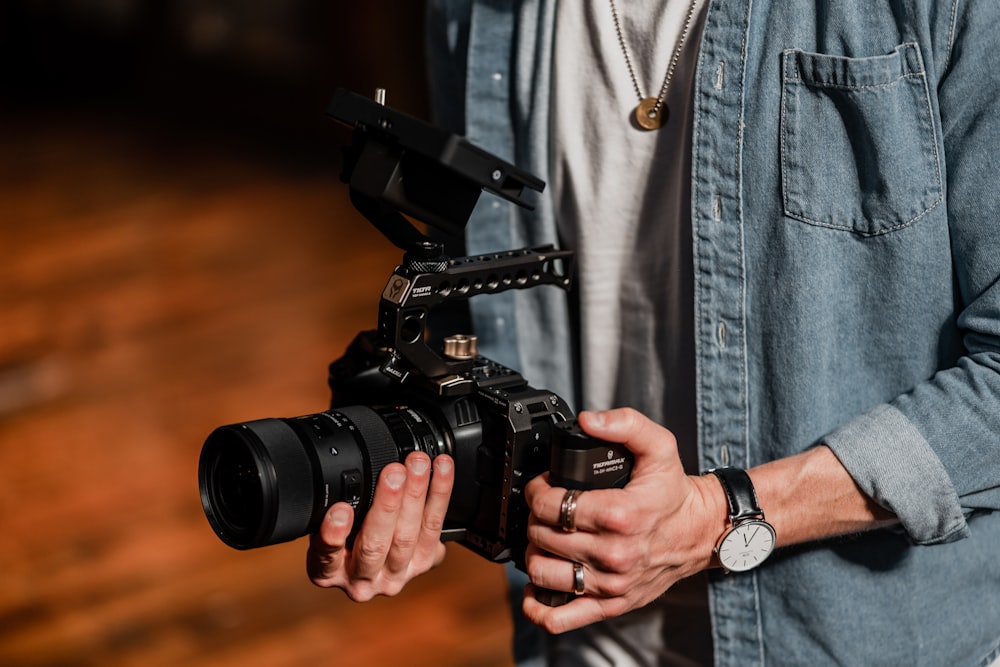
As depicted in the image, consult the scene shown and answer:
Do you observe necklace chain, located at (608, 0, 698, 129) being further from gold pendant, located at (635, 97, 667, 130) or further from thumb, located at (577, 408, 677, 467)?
thumb, located at (577, 408, 677, 467)

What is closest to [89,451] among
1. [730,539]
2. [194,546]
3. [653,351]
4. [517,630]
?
[194,546]

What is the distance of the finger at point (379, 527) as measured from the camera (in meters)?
0.89

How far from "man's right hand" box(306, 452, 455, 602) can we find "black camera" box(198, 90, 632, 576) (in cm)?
2

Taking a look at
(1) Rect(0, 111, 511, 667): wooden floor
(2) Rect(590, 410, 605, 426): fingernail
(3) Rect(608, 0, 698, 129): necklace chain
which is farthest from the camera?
(1) Rect(0, 111, 511, 667): wooden floor

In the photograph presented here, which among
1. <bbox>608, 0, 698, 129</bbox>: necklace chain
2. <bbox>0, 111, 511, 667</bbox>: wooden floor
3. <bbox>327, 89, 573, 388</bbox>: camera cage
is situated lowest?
<bbox>0, 111, 511, 667</bbox>: wooden floor

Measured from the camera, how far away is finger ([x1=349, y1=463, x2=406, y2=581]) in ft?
2.91

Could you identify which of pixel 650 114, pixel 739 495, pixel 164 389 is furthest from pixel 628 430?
pixel 164 389

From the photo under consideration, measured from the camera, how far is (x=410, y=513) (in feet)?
2.99

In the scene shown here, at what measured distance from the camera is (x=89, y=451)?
2.41 metres

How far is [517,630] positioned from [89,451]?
1.54 m

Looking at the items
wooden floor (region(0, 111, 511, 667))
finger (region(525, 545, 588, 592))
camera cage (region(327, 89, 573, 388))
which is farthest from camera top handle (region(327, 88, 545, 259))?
wooden floor (region(0, 111, 511, 667))

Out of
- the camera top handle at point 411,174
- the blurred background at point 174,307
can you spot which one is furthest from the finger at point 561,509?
the blurred background at point 174,307

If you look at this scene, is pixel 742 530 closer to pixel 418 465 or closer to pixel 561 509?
pixel 561 509

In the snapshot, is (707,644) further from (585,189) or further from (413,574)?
(585,189)
